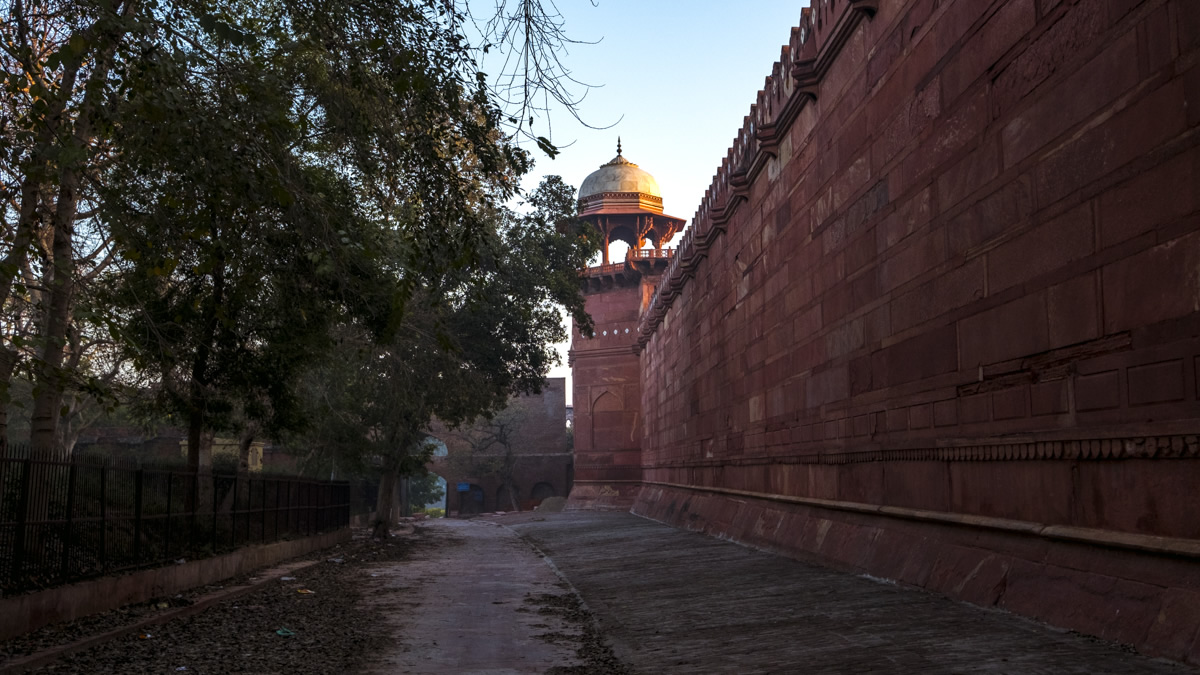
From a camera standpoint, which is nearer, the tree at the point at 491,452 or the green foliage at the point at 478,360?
the green foliage at the point at 478,360

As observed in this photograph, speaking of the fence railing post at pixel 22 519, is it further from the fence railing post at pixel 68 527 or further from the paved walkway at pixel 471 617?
the paved walkway at pixel 471 617

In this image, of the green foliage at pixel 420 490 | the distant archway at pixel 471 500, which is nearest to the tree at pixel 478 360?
the distant archway at pixel 471 500

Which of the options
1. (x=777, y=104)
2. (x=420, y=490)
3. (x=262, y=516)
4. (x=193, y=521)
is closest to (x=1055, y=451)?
(x=777, y=104)

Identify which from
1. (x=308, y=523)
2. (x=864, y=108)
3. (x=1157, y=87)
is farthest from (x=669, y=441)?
(x=1157, y=87)

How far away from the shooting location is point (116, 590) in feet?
28.9

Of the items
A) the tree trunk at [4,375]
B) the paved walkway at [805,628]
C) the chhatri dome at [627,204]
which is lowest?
the paved walkway at [805,628]

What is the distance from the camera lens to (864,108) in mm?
9375

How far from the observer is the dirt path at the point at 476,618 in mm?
6438

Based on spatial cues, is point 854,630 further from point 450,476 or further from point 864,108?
point 450,476

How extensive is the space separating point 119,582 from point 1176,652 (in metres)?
7.98

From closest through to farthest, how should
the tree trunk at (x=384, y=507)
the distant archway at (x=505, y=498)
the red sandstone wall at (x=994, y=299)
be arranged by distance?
the red sandstone wall at (x=994, y=299), the tree trunk at (x=384, y=507), the distant archway at (x=505, y=498)

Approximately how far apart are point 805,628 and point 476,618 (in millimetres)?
3255

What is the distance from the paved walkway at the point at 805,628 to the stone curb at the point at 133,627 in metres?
3.45

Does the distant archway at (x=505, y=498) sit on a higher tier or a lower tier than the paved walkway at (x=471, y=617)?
lower
